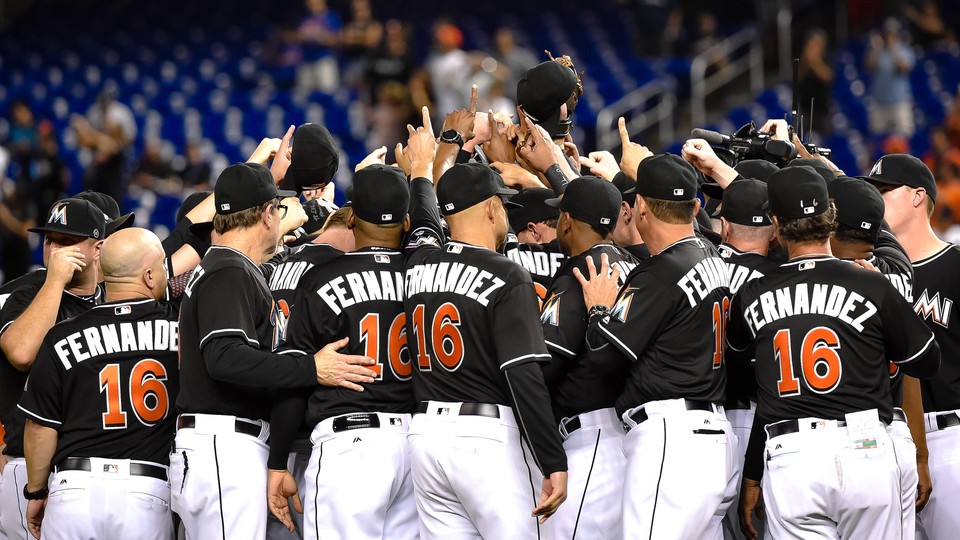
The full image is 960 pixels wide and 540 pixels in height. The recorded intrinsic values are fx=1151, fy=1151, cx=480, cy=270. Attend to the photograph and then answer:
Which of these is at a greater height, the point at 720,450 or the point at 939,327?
the point at 939,327

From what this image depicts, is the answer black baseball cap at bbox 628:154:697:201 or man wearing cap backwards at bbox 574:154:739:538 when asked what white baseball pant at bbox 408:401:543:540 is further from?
black baseball cap at bbox 628:154:697:201

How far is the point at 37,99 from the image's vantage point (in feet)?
58.9

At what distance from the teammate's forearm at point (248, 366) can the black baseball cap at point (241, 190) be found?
2.17 ft

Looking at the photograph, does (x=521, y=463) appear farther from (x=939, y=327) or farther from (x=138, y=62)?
(x=138, y=62)

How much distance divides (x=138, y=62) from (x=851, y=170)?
11.7 meters

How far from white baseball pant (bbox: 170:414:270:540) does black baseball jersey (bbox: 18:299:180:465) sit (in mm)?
267

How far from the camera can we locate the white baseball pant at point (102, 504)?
504 centimetres

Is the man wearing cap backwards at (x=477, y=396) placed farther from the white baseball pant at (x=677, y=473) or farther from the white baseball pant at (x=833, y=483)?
the white baseball pant at (x=833, y=483)

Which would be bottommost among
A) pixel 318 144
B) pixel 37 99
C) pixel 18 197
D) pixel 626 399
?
pixel 626 399

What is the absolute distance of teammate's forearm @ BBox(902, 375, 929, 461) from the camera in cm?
527

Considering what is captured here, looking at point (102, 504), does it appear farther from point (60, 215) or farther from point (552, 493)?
point (552, 493)

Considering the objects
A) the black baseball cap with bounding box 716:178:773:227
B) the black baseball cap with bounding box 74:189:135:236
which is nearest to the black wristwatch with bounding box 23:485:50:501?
the black baseball cap with bounding box 74:189:135:236

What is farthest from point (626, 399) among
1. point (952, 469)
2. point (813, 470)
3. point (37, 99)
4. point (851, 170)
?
point (37, 99)

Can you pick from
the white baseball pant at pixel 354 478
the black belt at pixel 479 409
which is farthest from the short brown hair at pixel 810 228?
the white baseball pant at pixel 354 478
